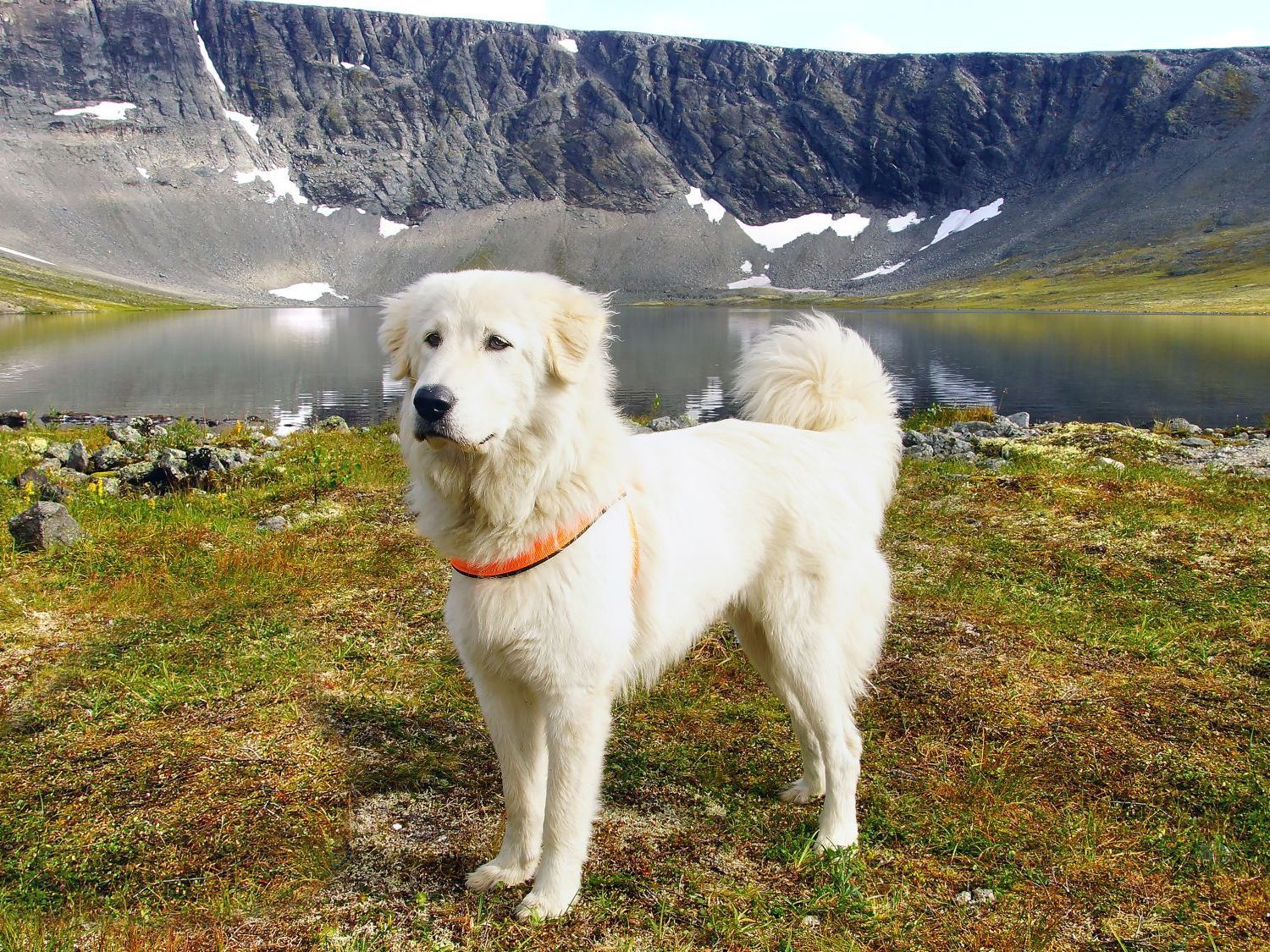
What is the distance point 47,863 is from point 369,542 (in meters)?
4.98

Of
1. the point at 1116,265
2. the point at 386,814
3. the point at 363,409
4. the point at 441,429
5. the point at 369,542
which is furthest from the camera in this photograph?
the point at 1116,265

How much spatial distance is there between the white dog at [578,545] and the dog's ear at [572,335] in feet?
0.03

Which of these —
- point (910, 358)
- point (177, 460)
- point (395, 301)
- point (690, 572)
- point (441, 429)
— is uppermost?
point (395, 301)

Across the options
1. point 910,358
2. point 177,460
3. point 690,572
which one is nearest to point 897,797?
point 690,572

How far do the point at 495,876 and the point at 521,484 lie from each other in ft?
6.33

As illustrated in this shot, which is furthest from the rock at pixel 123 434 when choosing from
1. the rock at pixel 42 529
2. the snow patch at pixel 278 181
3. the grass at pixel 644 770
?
the snow patch at pixel 278 181

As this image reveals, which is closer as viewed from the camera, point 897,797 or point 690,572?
point 690,572

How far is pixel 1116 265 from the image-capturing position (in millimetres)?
132125

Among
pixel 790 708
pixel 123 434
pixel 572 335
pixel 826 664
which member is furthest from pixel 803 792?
pixel 123 434

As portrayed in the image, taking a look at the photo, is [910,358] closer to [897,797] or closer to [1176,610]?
[1176,610]

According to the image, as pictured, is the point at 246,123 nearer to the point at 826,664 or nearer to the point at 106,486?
the point at 106,486

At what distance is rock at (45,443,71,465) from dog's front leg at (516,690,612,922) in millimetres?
13151

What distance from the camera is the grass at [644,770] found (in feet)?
11.3

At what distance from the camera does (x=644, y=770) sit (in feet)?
15.2
